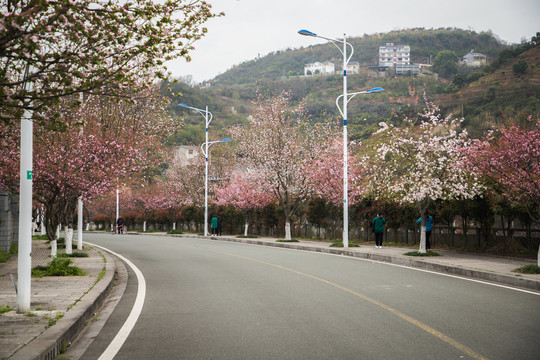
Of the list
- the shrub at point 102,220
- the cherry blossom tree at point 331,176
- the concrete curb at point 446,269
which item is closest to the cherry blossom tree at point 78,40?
the concrete curb at point 446,269

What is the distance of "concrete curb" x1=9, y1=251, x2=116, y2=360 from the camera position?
19.7 feet

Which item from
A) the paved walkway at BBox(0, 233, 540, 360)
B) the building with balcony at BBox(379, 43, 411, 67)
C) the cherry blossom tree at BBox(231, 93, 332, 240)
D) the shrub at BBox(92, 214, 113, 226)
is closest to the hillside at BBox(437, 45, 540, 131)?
the cherry blossom tree at BBox(231, 93, 332, 240)

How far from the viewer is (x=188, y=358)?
6.28m

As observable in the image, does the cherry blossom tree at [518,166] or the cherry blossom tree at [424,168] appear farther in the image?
the cherry blossom tree at [424,168]

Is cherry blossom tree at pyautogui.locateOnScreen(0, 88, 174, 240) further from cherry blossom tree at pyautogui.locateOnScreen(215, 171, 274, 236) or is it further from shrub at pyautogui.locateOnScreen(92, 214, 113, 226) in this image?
shrub at pyautogui.locateOnScreen(92, 214, 113, 226)

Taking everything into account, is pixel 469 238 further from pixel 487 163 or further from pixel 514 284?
pixel 514 284

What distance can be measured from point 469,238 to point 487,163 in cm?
633

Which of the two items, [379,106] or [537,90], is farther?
[379,106]

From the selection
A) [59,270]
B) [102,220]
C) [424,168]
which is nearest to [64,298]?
[59,270]

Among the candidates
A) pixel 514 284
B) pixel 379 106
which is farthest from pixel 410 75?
pixel 514 284

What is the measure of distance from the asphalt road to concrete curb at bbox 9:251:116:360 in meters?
0.38

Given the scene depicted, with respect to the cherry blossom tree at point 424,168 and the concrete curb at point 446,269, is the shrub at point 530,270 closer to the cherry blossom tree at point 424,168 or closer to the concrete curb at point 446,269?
the concrete curb at point 446,269

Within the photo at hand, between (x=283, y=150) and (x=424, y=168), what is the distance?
56.0 feet

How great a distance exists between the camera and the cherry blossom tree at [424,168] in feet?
66.0
